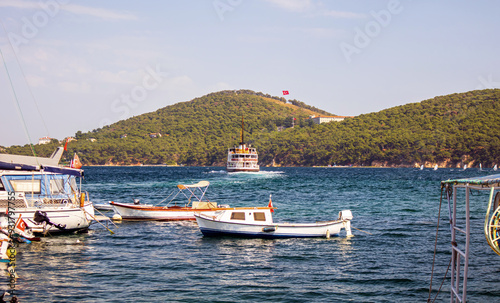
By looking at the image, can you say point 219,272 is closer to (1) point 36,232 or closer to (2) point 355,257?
(2) point 355,257

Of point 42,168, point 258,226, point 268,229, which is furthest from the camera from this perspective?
point 42,168

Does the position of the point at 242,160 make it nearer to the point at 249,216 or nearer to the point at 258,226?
the point at 249,216

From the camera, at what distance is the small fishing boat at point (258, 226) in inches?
1152

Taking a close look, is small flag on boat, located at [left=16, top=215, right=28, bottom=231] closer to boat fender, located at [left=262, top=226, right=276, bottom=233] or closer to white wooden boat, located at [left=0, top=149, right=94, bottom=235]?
white wooden boat, located at [left=0, top=149, right=94, bottom=235]

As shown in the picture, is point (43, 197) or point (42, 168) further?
point (43, 197)

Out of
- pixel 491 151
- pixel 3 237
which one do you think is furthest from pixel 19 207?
pixel 491 151

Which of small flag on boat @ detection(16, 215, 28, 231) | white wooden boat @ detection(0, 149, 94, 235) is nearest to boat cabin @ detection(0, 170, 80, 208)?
white wooden boat @ detection(0, 149, 94, 235)

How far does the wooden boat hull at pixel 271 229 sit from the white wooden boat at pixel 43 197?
805 cm

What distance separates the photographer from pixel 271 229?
29078 millimetres

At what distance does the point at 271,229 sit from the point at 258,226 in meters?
0.83

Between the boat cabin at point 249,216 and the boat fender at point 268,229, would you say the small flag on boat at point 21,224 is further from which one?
the boat fender at point 268,229

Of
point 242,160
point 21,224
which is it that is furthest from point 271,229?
point 242,160

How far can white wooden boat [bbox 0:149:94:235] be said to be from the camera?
28.1m

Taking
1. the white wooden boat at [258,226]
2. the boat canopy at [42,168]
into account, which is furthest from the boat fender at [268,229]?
the boat canopy at [42,168]
